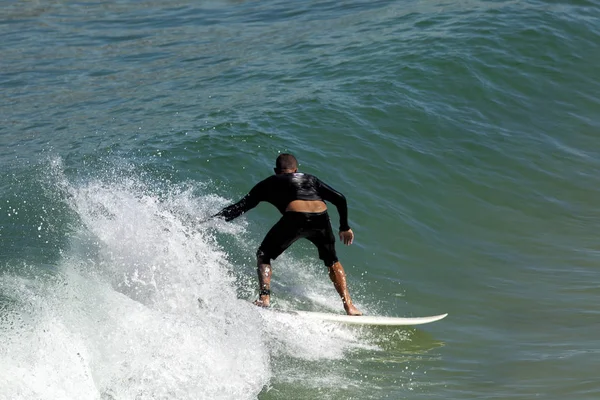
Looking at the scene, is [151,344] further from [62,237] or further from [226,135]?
[226,135]

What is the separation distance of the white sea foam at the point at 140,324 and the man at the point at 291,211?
45 centimetres

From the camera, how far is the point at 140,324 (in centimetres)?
739

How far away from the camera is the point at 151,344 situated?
23.9 ft

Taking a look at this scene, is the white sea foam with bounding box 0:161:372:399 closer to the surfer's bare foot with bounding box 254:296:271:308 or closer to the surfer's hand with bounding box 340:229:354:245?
the surfer's bare foot with bounding box 254:296:271:308

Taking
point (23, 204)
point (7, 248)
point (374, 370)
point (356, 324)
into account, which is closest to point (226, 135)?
point (23, 204)

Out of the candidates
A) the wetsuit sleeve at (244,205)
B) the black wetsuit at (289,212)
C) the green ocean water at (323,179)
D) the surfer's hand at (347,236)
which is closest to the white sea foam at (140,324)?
the green ocean water at (323,179)

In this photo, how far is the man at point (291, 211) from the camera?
8781mm

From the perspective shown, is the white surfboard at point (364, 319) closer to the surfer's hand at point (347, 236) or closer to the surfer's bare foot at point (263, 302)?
the surfer's bare foot at point (263, 302)

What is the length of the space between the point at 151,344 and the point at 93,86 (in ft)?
37.2

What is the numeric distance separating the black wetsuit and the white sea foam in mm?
585

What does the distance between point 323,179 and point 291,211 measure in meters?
4.08

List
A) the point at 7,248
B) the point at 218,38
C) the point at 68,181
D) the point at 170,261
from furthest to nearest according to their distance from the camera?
the point at 218,38 < the point at 68,181 < the point at 7,248 < the point at 170,261

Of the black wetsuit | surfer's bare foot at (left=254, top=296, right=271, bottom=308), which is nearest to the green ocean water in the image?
surfer's bare foot at (left=254, top=296, right=271, bottom=308)

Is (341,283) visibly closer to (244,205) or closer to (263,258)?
(263,258)
